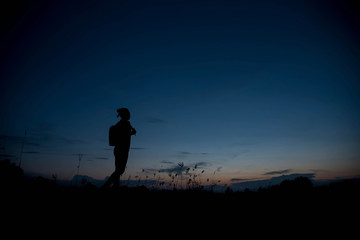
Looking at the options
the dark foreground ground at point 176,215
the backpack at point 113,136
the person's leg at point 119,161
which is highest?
the backpack at point 113,136

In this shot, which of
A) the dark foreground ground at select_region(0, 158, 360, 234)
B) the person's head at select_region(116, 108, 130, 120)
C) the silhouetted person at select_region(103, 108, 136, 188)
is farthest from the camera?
the person's head at select_region(116, 108, 130, 120)

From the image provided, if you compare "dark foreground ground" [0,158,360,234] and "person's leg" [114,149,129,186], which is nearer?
"dark foreground ground" [0,158,360,234]

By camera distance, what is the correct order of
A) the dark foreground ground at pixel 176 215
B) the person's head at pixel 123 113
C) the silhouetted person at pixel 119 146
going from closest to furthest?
the dark foreground ground at pixel 176 215, the silhouetted person at pixel 119 146, the person's head at pixel 123 113

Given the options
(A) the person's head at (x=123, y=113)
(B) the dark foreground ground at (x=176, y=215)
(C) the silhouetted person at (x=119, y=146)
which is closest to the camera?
(B) the dark foreground ground at (x=176, y=215)

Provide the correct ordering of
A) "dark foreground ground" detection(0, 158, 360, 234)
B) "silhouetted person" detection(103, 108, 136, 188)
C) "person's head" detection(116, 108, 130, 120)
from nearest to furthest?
"dark foreground ground" detection(0, 158, 360, 234), "silhouetted person" detection(103, 108, 136, 188), "person's head" detection(116, 108, 130, 120)

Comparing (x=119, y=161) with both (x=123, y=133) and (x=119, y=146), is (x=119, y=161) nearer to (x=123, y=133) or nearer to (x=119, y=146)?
(x=119, y=146)

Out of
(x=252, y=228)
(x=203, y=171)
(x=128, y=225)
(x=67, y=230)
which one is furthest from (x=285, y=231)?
(x=203, y=171)

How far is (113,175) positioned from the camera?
557cm

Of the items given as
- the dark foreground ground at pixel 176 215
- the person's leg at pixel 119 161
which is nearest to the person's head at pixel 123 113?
the person's leg at pixel 119 161

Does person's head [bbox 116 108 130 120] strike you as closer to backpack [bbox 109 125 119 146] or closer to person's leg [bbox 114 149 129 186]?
backpack [bbox 109 125 119 146]

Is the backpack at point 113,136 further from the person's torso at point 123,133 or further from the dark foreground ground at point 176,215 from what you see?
the dark foreground ground at point 176,215

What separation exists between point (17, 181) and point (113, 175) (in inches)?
182

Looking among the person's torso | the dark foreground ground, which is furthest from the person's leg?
the dark foreground ground

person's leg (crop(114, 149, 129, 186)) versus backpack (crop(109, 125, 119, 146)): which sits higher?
backpack (crop(109, 125, 119, 146))
